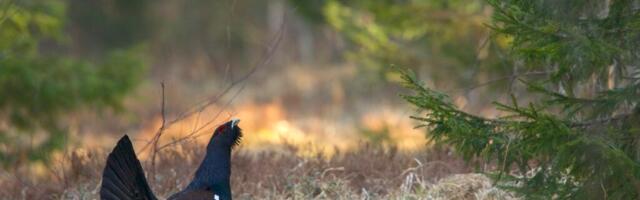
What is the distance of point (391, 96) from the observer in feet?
68.0

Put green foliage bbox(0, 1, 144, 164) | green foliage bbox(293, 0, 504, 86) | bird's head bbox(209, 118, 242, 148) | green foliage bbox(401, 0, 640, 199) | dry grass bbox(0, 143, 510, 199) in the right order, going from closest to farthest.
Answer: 1. green foliage bbox(401, 0, 640, 199)
2. bird's head bbox(209, 118, 242, 148)
3. dry grass bbox(0, 143, 510, 199)
4. green foliage bbox(0, 1, 144, 164)
5. green foliage bbox(293, 0, 504, 86)

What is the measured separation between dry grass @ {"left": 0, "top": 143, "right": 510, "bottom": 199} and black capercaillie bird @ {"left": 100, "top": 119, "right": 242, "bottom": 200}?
1.13 meters

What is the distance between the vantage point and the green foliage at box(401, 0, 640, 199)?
5102 mm

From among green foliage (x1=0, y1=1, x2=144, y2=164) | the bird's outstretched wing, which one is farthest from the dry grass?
green foliage (x1=0, y1=1, x2=144, y2=164)

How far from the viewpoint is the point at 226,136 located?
6.50 meters

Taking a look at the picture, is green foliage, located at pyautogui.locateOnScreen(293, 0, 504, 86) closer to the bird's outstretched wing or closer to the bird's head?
the bird's head

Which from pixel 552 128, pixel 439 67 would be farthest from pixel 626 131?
pixel 439 67

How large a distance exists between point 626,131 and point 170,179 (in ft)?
11.6

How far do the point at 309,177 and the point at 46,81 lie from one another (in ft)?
20.7

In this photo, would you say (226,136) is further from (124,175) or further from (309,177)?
(309,177)

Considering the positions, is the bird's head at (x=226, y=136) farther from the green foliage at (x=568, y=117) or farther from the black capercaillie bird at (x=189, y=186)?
the green foliage at (x=568, y=117)

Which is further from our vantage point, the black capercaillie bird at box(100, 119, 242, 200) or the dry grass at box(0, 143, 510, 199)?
the dry grass at box(0, 143, 510, 199)

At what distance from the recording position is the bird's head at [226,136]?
6469mm

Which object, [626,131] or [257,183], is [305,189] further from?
[626,131]
